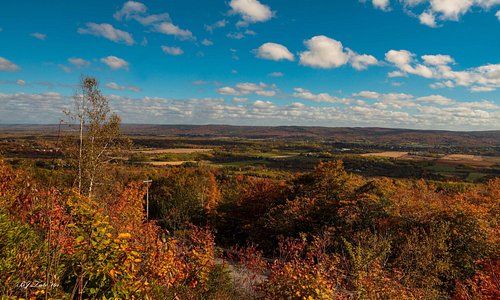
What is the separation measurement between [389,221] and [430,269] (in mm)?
7331

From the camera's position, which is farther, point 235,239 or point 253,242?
point 235,239

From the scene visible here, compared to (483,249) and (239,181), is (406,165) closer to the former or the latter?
(239,181)

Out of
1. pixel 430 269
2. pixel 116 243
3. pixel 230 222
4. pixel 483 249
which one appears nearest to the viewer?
pixel 116 243

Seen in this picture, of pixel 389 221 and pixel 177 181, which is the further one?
pixel 177 181

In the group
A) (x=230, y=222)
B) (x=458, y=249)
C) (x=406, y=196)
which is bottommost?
(x=230, y=222)

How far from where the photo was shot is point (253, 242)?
91.1ft

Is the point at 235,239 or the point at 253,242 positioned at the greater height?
the point at 253,242

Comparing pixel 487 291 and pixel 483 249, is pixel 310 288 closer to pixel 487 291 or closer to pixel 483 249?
pixel 487 291

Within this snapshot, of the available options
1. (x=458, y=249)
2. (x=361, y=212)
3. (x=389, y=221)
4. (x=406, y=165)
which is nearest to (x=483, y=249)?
(x=458, y=249)

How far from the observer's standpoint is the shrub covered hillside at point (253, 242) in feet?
19.6

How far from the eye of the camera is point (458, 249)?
21.4 meters

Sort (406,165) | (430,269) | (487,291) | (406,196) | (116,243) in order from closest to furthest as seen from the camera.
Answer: (116,243), (487,291), (430,269), (406,196), (406,165)

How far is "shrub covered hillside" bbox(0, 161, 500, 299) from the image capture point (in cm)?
596

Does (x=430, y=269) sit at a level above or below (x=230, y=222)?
above
